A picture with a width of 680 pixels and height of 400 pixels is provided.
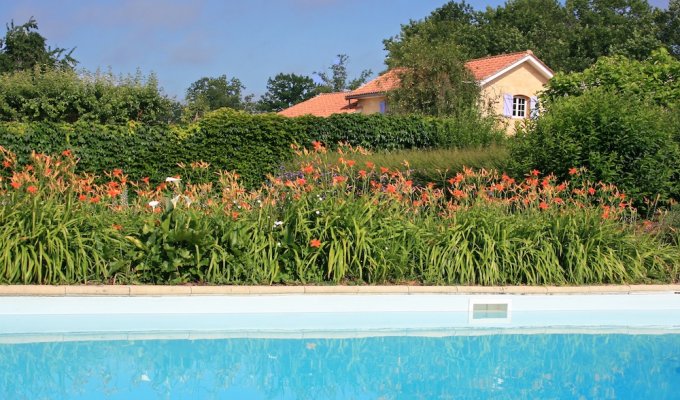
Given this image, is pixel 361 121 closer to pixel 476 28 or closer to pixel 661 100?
pixel 661 100

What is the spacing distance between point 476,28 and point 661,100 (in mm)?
32655

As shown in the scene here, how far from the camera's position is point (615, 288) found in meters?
7.80

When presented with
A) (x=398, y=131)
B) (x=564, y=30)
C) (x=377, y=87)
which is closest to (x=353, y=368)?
(x=398, y=131)

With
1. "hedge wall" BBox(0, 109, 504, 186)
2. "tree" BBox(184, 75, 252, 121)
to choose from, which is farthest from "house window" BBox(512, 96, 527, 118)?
"tree" BBox(184, 75, 252, 121)

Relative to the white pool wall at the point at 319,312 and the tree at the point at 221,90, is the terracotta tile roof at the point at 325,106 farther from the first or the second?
the tree at the point at 221,90

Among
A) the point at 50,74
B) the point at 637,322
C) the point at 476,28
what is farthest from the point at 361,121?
the point at 476,28

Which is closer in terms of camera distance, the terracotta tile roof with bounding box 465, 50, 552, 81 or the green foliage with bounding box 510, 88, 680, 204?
the green foliage with bounding box 510, 88, 680, 204

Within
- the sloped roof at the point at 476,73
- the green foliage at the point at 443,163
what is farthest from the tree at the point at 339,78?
the green foliage at the point at 443,163

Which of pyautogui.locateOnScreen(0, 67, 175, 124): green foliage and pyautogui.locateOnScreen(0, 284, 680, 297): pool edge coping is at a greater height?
pyautogui.locateOnScreen(0, 67, 175, 124): green foliage

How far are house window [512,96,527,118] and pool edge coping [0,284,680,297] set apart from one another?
22596mm

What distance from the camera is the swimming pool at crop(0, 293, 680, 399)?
5.50 metres

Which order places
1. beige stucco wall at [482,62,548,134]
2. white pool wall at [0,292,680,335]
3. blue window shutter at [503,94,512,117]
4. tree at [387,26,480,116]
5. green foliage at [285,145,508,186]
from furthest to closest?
1. blue window shutter at [503,94,512,117]
2. beige stucco wall at [482,62,548,134]
3. tree at [387,26,480,116]
4. green foliage at [285,145,508,186]
5. white pool wall at [0,292,680,335]

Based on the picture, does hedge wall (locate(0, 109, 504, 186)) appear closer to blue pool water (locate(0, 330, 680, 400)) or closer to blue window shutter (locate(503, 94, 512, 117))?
blue pool water (locate(0, 330, 680, 400))

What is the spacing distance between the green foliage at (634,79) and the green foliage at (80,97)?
434 inches
